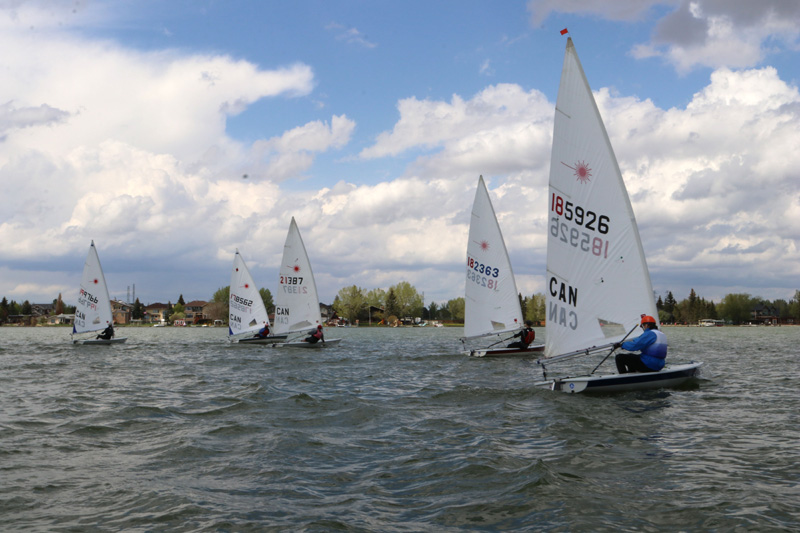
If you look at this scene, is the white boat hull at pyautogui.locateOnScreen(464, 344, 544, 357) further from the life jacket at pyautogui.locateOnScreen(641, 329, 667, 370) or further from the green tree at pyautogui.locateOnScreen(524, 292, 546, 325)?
the green tree at pyautogui.locateOnScreen(524, 292, 546, 325)

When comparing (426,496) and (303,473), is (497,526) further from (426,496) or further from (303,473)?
(303,473)

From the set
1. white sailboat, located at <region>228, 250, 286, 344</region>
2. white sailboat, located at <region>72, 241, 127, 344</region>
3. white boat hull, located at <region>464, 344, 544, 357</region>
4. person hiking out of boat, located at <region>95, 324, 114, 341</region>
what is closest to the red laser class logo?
white boat hull, located at <region>464, 344, 544, 357</region>

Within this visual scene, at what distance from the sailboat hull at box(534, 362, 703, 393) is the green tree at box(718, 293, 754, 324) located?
6432 inches

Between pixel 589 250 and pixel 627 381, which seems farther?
pixel 589 250

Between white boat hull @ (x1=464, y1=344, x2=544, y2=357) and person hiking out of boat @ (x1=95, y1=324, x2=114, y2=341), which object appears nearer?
white boat hull @ (x1=464, y1=344, x2=544, y2=357)

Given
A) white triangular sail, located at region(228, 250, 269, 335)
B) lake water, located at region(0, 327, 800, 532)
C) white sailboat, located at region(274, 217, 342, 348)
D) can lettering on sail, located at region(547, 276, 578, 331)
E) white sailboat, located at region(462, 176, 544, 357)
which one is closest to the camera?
lake water, located at region(0, 327, 800, 532)

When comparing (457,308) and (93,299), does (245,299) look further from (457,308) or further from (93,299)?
(457,308)

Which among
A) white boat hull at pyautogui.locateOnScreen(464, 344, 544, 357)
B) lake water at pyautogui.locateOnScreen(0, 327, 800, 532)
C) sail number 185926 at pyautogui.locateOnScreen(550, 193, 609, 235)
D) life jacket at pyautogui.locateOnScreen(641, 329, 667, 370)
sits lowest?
lake water at pyautogui.locateOnScreen(0, 327, 800, 532)

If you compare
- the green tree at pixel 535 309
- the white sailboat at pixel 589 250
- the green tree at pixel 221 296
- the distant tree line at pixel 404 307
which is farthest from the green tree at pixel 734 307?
the white sailboat at pixel 589 250

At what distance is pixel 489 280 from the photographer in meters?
26.3

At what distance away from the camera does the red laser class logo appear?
45.9 feet

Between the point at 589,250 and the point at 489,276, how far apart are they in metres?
12.2

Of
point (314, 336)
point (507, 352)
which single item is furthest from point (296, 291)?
point (507, 352)

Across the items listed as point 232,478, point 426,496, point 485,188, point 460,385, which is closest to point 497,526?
point 426,496
